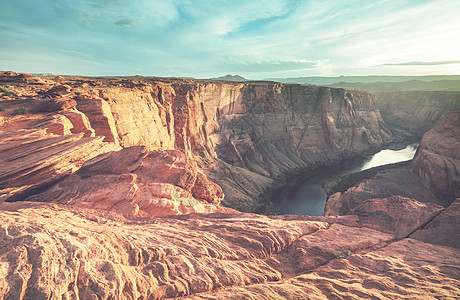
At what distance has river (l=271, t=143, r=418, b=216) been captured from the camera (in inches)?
1612

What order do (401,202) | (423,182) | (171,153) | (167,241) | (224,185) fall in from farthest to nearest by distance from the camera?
(224,185) → (423,182) → (171,153) → (401,202) → (167,241)

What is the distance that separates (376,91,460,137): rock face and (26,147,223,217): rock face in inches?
4519

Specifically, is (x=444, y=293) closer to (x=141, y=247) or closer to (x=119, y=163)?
(x=141, y=247)

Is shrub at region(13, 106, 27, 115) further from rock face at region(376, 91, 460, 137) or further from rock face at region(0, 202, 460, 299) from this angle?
rock face at region(376, 91, 460, 137)

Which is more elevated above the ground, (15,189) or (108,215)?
(15,189)

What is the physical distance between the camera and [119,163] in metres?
15.1

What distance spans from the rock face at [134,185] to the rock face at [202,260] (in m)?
1.75

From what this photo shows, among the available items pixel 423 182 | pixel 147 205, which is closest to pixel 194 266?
pixel 147 205

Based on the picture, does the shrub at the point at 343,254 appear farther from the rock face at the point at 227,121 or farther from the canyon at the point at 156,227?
the rock face at the point at 227,121

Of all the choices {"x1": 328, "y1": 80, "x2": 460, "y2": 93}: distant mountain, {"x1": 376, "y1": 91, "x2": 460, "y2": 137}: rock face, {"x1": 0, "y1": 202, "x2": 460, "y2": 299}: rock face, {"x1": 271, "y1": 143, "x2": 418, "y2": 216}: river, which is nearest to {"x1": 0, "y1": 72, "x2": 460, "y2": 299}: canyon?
{"x1": 0, "y1": 202, "x2": 460, "y2": 299}: rock face

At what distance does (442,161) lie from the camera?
30.7 m

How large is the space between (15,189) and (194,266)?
11.6 metres

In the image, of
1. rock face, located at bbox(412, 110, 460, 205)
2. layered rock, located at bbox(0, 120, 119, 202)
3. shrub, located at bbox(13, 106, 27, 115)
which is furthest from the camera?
rock face, located at bbox(412, 110, 460, 205)

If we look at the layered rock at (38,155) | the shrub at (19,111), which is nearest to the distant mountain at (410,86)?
the layered rock at (38,155)
